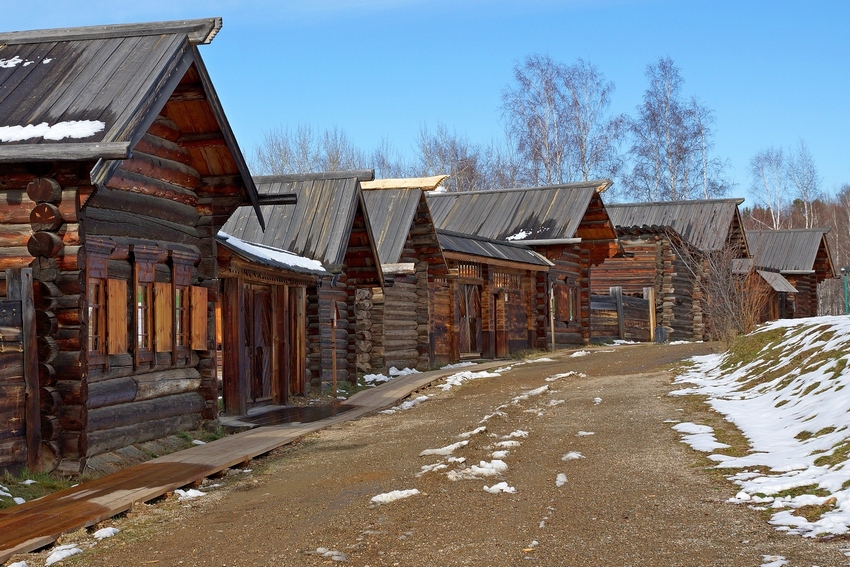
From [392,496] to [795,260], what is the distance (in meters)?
47.0

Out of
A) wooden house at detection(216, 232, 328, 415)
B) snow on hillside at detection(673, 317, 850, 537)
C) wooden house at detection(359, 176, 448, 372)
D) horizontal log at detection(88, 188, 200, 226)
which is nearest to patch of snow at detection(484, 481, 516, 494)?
snow on hillside at detection(673, 317, 850, 537)

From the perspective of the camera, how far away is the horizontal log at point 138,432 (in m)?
10.4

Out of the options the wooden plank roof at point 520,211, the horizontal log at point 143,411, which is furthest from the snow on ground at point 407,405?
the wooden plank roof at point 520,211

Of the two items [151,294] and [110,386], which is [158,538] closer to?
[110,386]

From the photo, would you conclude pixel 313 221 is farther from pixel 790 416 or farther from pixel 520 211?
pixel 520 211

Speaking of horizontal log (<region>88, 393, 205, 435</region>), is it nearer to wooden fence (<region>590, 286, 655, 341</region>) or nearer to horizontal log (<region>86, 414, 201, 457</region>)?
horizontal log (<region>86, 414, 201, 457</region>)

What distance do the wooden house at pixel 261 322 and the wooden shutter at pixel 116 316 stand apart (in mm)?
3033

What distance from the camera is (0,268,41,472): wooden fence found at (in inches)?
361

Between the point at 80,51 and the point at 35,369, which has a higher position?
the point at 80,51

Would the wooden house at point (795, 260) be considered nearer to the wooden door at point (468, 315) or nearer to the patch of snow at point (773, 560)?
the wooden door at point (468, 315)

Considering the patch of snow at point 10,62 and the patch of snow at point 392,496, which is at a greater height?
the patch of snow at point 10,62

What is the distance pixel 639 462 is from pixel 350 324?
1282cm

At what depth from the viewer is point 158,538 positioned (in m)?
7.26

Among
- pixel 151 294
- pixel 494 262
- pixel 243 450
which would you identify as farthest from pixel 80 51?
pixel 494 262
